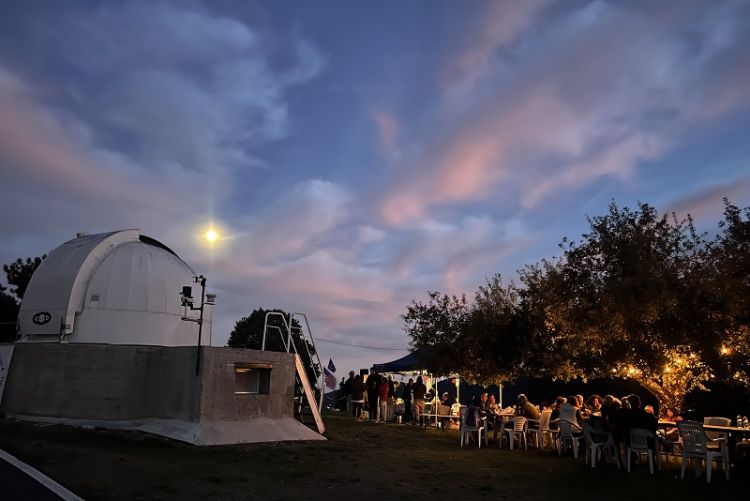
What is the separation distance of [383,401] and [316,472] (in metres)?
12.0

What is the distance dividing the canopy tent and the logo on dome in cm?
1185

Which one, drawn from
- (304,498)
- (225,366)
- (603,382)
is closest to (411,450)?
(225,366)

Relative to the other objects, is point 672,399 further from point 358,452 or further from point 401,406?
point 401,406

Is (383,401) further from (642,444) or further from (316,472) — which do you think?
(316,472)

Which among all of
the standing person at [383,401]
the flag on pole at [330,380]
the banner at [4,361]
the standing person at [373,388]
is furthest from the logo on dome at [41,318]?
the flag on pole at [330,380]

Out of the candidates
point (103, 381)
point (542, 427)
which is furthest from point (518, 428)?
point (103, 381)

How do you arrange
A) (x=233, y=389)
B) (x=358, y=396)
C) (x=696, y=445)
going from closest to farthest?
(x=696, y=445)
(x=233, y=389)
(x=358, y=396)

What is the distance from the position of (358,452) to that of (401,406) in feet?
40.5

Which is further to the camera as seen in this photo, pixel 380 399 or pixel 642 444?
pixel 380 399

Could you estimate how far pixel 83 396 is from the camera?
13.8m

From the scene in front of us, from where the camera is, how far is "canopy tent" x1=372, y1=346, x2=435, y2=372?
66.1 feet

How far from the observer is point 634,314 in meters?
11.3

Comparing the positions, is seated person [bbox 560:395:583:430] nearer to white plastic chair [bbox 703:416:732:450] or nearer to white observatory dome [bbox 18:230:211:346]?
white plastic chair [bbox 703:416:732:450]

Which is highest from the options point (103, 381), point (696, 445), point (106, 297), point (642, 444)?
point (106, 297)
